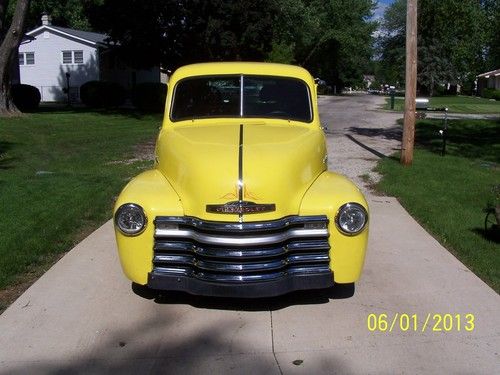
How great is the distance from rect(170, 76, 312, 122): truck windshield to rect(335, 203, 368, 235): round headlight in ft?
5.55

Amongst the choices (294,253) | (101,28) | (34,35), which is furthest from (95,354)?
(34,35)

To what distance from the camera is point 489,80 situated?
77812mm

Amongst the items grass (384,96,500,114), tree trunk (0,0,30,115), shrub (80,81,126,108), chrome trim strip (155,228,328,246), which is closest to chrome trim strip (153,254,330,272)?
chrome trim strip (155,228,328,246)

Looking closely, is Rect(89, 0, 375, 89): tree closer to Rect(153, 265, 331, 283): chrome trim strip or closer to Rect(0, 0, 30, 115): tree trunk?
Rect(0, 0, 30, 115): tree trunk

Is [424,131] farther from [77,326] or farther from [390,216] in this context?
[77,326]

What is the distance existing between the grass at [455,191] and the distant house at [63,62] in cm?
2911

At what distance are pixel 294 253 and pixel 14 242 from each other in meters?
3.55

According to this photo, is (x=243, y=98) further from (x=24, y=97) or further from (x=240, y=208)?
(x=24, y=97)

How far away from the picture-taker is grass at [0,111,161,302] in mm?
6727

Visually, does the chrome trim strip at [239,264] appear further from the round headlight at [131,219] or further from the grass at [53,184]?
the grass at [53,184]

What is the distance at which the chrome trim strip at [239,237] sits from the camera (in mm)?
4590

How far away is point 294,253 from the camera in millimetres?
4688

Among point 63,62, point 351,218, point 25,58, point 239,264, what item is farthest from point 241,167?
point 25,58
